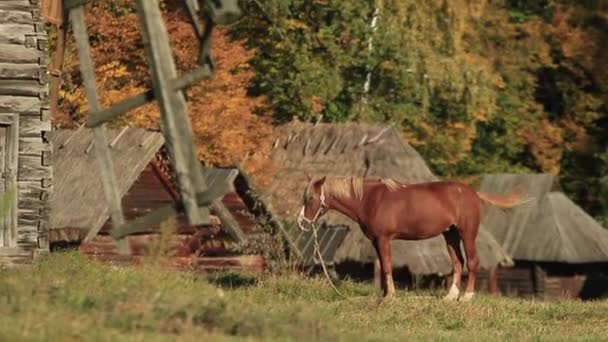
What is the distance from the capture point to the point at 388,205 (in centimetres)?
2181

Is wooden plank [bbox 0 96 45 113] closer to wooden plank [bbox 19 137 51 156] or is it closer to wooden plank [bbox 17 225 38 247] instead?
wooden plank [bbox 19 137 51 156]

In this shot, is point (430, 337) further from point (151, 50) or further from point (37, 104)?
point (37, 104)

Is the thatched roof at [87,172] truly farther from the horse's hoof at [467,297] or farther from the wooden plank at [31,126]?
the horse's hoof at [467,297]

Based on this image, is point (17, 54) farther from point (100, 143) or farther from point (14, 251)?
point (100, 143)

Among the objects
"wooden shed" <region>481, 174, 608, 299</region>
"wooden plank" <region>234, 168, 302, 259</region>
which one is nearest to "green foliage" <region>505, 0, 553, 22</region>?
"wooden shed" <region>481, 174, 608, 299</region>

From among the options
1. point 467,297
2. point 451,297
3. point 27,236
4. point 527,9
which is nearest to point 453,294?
point 467,297

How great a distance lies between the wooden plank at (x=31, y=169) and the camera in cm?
2161

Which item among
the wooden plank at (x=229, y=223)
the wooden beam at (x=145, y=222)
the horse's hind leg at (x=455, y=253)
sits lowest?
the wooden plank at (x=229, y=223)

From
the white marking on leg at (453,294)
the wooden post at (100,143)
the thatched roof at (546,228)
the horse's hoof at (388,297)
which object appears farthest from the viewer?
the thatched roof at (546,228)

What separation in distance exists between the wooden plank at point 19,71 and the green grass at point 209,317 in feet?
12.3

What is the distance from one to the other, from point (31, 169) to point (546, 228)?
28.7 m

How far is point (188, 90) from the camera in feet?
123

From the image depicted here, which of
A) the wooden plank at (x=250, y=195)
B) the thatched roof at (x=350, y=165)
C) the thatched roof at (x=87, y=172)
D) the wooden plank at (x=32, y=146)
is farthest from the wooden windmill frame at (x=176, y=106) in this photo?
the thatched roof at (x=350, y=165)

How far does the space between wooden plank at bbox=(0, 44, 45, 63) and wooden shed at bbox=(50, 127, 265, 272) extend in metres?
5.36
